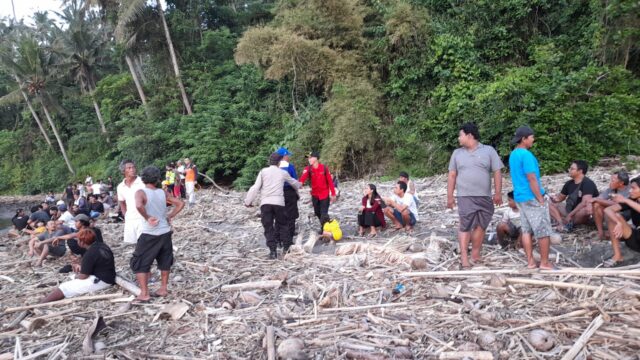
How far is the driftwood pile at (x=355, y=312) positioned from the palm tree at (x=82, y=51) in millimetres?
29960

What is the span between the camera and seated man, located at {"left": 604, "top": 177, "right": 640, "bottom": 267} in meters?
5.05

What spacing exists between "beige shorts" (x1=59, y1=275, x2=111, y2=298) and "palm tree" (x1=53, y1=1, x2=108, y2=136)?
2963 cm

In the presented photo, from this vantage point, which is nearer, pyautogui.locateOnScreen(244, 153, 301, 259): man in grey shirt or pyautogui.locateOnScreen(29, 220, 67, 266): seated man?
pyautogui.locateOnScreen(244, 153, 301, 259): man in grey shirt

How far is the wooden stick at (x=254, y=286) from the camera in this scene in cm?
556

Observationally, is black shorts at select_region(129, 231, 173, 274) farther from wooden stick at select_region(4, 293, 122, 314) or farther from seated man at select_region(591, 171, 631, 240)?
seated man at select_region(591, 171, 631, 240)

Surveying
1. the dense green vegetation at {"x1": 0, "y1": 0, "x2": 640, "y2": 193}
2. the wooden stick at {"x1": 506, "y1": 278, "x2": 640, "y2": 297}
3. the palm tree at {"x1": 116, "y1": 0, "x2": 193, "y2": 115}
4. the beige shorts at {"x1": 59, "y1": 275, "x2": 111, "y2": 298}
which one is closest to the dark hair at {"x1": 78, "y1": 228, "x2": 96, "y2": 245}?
the beige shorts at {"x1": 59, "y1": 275, "x2": 111, "y2": 298}

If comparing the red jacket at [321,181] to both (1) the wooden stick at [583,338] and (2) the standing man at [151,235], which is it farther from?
(1) the wooden stick at [583,338]

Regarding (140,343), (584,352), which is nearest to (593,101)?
(584,352)

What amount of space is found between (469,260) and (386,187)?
767 cm

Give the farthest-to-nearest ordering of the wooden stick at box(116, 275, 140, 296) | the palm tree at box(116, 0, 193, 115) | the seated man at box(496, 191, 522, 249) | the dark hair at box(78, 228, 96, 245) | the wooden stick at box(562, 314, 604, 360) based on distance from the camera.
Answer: the palm tree at box(116, 0, 193, 115)
the seated man at box(496, 191, 522, 249)
the dark hair at box(78, 228, 96, 245)
the wooden stick at box(116, 275, 140, 296)
the wooden stick at box(562, 314, 604, 360)

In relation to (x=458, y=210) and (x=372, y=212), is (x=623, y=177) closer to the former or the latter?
(x=458, y=210)

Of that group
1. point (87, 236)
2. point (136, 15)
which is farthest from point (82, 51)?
point (87, 236)

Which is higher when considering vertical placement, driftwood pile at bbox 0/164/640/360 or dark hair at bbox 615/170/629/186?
dark hair at bbox 615/170/629/186

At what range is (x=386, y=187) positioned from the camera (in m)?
13.2
